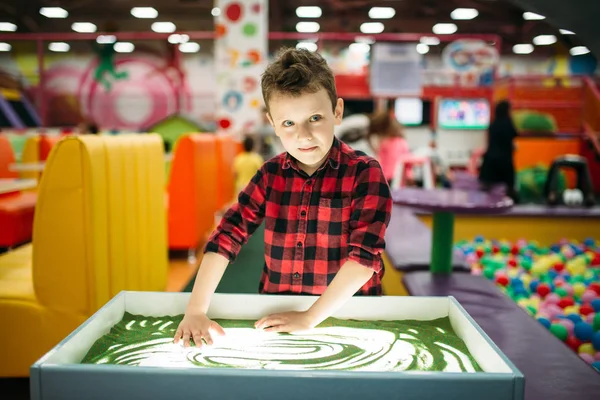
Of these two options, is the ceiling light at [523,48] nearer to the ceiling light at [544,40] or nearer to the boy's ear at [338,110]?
the ceiling light at [544,40]

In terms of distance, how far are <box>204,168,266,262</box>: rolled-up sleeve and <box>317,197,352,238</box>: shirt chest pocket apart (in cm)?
16

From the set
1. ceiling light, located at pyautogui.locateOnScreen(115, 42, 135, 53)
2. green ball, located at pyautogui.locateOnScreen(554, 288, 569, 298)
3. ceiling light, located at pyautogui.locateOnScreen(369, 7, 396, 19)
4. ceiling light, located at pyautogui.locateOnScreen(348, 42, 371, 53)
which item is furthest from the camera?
ceiling light, located at pyautogui.locateOnScreen(115, 42, 135, 53)

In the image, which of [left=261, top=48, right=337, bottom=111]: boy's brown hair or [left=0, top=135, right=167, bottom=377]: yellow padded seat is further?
[left=0, top=135, right=167, bottom=377]: yellow padded seat

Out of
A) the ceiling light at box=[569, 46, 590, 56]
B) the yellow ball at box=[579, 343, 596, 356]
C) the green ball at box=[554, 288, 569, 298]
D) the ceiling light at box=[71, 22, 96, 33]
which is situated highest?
the ceiling light at box=[71, 22, 96, 33]

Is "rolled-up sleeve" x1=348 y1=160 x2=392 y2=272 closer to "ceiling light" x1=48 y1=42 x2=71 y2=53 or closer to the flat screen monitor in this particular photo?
the flat screen monitor

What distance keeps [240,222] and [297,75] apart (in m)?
0.40

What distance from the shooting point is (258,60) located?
286 inches

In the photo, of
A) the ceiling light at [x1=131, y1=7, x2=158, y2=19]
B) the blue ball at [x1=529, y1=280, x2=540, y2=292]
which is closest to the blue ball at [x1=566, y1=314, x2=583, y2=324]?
the blue ball at [x1=529, y1=280, x2=540, y2=292]

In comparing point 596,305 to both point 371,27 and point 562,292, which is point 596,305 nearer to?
point 562,292

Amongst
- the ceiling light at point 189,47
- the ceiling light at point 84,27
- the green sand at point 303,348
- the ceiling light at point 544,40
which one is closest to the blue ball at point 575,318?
the green sand at point 303,348

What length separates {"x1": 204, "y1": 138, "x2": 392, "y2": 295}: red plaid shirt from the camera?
128 centimetres

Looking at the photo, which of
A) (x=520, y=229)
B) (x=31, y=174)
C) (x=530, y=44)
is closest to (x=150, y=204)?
(x=31, y=174)

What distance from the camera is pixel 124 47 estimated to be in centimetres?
1525

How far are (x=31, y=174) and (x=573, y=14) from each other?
5.02 meters
